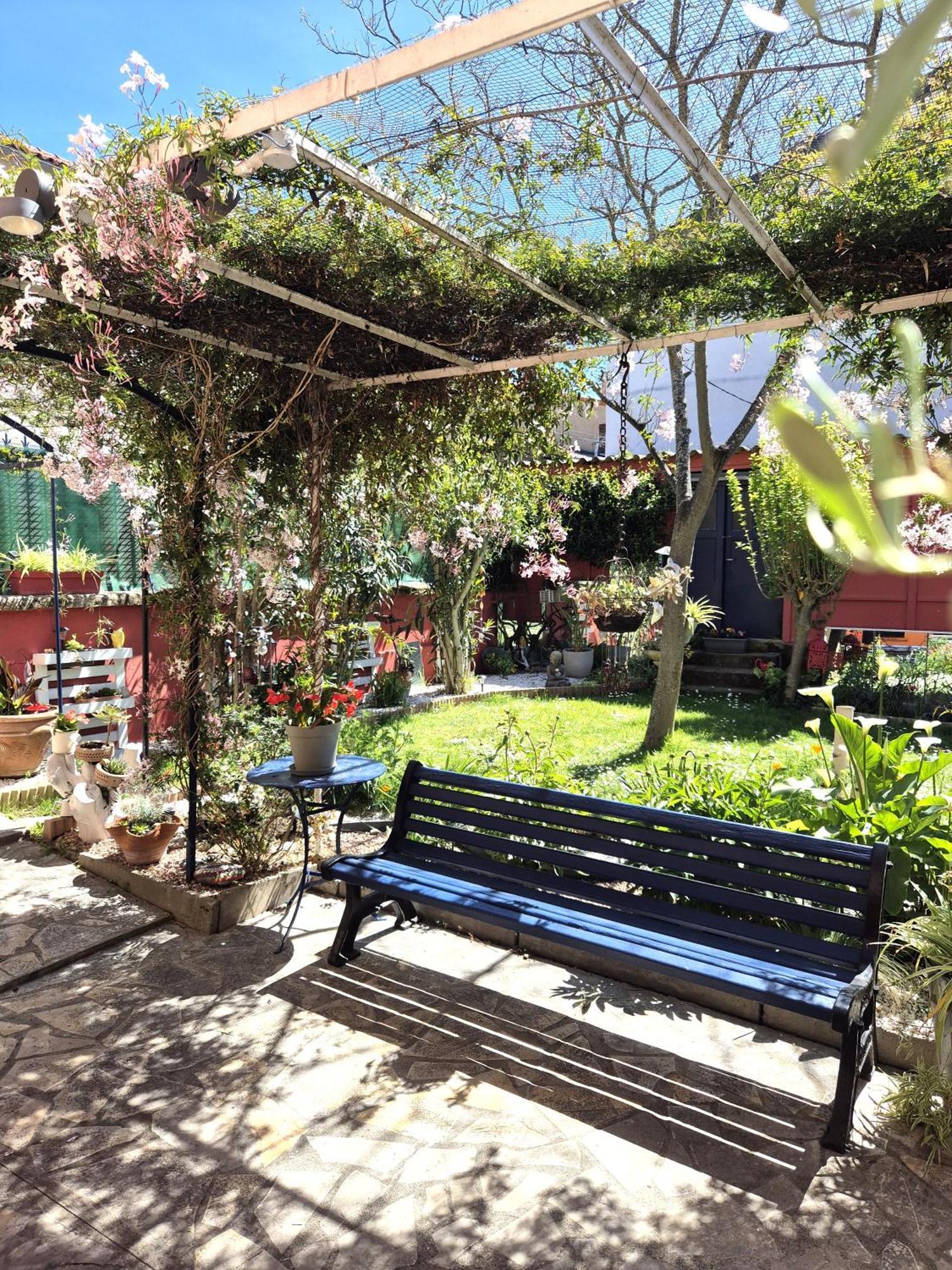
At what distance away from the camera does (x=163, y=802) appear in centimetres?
515

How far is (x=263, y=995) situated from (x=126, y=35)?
3.69m

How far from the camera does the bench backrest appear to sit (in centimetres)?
318

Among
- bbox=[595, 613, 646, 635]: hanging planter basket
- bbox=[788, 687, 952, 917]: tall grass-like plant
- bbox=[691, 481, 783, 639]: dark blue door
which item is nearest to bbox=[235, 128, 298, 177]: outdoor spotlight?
bbox=[788, 687, 952, 917]: tall grass-like plant

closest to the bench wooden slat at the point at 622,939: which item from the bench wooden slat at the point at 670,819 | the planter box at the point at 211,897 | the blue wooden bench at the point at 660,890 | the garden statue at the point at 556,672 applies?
the blue wooden bench at the point at 660,890

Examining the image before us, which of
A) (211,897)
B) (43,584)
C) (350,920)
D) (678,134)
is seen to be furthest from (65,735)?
(678,134)

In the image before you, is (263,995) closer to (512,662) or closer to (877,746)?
(877,746)

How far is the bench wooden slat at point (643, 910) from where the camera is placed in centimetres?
318

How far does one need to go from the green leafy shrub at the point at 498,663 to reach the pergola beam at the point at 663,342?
325 inches

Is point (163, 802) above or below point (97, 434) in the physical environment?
below

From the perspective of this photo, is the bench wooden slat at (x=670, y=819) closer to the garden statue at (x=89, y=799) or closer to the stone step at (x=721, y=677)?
the garden statue at (x=89, y=799)

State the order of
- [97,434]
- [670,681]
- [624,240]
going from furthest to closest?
1. [670,681]
2. [97,434]
3. [624,240]

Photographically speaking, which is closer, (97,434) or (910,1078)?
(910,1078)

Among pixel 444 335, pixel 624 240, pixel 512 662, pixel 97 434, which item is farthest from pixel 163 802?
pixel 512 662

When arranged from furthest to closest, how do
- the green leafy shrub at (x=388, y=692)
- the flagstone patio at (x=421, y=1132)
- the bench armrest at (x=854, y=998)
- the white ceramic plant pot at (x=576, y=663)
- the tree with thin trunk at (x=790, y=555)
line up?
the white ceramic plant pot at (x=576, y=663), the tree with thin trunk at (x=790, y=555), the green leafy shrub at (x=388, y=692), the bench armrest at (x=854, y=998), the flagstone patio at (x=421, y=1132)
